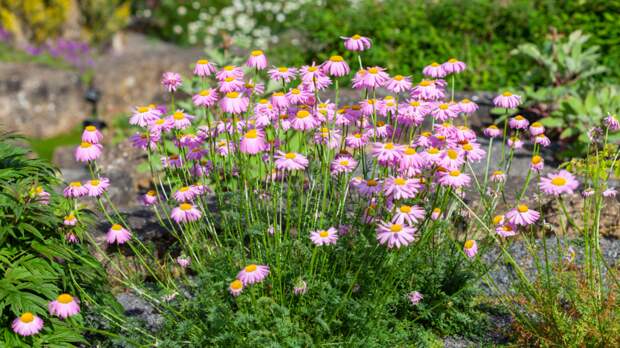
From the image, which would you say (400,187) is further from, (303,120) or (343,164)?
(303,120)

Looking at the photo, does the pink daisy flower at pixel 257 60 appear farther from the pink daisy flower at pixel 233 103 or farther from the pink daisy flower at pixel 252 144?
the pink daisy flower at pixel 252 144

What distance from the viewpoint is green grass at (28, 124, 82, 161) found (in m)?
8.42

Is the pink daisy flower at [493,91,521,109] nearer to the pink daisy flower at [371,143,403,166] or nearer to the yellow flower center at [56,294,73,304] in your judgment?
the pink daisy flower at [371,143,403,166]

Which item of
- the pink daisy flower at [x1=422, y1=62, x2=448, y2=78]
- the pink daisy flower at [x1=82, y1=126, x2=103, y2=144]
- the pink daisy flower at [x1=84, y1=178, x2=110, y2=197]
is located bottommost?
the pink daisy flower at [x1=84, y1=178, x2=110, y2=197]

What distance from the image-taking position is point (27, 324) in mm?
2676

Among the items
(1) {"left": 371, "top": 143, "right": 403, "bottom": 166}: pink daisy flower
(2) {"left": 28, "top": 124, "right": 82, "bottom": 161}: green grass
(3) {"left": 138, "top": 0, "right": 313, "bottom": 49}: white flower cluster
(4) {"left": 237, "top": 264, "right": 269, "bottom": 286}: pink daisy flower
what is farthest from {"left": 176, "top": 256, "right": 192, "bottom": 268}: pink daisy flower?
(3) {"left": 138, "top": 0, "right": 313, "bottom": 49}: white flower cluster

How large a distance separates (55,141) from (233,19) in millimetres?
3939

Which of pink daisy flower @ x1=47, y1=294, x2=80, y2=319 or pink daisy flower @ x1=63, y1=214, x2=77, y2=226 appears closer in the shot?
pink daisy flower @ x1=47, y1=294, x2=80, y2=319

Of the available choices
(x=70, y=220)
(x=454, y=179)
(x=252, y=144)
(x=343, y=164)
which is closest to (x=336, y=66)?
(x=343, y=164)

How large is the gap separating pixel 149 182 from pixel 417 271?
112 inches

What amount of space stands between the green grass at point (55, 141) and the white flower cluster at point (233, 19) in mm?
2767

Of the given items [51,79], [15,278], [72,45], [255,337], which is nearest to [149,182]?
[15,278]

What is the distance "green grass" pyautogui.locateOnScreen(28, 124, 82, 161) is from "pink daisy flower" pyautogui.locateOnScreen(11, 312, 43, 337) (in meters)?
5.93

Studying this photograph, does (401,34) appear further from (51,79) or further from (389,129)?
(51,79)
